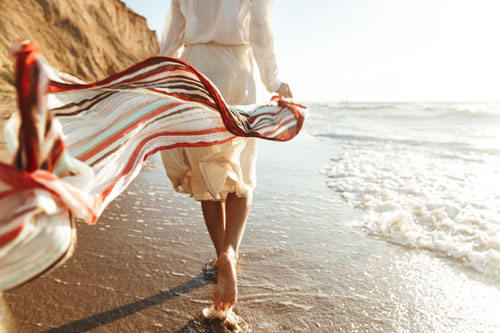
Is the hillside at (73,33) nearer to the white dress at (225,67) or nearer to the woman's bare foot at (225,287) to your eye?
the white dress at (225,67)

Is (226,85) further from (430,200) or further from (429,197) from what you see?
(429,197)

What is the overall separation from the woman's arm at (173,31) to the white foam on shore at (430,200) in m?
2.01

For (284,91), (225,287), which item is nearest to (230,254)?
(225,287)

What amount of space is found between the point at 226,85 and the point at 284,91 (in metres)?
0.36

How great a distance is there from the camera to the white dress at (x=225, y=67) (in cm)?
175

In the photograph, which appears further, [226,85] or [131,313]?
[226,85]

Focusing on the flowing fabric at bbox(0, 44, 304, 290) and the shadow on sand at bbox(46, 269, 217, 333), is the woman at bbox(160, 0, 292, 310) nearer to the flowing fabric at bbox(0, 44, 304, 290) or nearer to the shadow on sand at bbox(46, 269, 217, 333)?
the flowing fabric at bbox(0, 44, 304, 290)

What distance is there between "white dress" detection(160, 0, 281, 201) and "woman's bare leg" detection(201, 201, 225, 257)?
6 cm

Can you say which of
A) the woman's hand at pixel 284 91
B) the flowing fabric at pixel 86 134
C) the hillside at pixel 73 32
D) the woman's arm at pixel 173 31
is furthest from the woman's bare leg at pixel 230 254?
the hillside at pixel 73 32

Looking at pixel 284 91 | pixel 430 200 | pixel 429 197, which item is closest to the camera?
pixel 284 91

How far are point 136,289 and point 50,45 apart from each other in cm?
Result: 2016

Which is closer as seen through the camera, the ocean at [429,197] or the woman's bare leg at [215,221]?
the woman's bare leg at [215,221]

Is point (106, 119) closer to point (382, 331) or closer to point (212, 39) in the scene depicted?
point (212, 39)

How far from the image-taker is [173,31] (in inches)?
81.0
